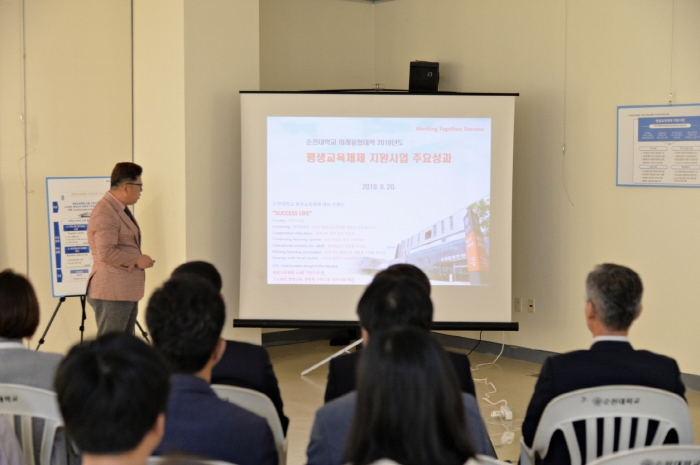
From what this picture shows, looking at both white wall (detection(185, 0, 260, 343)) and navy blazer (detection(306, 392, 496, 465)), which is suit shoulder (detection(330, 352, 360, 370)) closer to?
navy blazer (detection(306, 392, 496, 465))

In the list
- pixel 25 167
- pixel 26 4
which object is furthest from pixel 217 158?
pixel 26 4

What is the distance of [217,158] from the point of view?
17.2ft

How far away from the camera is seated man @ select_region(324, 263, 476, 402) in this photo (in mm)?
1915

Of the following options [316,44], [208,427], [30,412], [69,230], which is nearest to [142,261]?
[69,230]

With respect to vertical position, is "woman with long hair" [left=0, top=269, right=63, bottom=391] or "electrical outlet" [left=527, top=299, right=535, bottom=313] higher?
"woman with long hair" [left=0, top=269, right=63, bottom=391]

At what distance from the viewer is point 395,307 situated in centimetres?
192

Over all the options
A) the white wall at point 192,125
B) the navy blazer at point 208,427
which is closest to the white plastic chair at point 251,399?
the navy blazer at point 208,427

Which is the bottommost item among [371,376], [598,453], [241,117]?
[598,453]

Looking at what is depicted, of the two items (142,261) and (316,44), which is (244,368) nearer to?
(142,261)

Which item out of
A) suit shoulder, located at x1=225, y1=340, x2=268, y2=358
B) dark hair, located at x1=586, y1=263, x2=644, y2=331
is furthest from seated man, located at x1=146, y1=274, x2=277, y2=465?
dark hair, located at x1=586, y1=263, x2=644, y2=331

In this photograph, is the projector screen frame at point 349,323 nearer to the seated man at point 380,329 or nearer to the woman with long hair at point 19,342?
the woman with long hair at point 19,342

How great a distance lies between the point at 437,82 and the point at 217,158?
2005 millimetres

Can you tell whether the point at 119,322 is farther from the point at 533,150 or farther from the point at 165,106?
the point at 533,150

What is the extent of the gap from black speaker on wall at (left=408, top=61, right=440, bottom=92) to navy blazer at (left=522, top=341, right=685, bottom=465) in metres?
3.98
